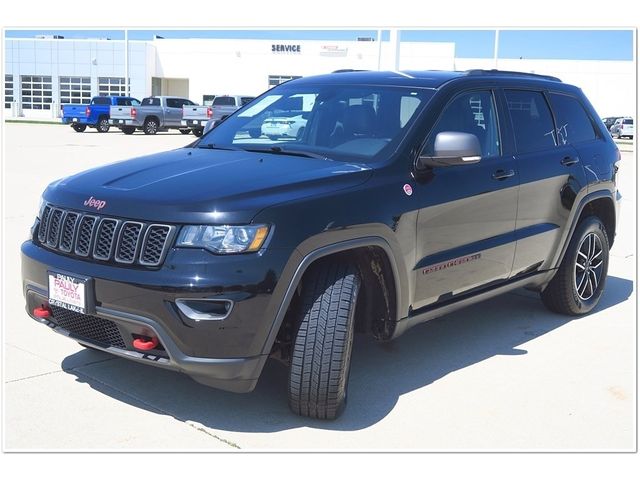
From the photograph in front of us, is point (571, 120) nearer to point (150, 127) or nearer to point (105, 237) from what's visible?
point (105, 237)

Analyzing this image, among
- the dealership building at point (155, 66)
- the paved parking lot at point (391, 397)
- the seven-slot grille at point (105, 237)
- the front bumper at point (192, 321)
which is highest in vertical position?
the dealership building at point (155, 66)

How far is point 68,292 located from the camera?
3912 millimetres

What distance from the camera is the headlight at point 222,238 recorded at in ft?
11.8

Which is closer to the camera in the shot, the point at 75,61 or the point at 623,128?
the point at 623,128

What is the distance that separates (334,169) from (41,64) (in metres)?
60.2

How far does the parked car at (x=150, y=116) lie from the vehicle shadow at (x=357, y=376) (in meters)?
30.6

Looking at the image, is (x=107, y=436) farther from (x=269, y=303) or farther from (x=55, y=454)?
(x=269, y=303)

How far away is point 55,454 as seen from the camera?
3641mm

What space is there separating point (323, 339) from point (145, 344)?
A: 90 cm

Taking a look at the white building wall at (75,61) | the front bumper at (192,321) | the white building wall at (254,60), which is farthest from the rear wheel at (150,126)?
the front bumper at (192,321)

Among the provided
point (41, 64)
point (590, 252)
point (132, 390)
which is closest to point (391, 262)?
point (132, 390)

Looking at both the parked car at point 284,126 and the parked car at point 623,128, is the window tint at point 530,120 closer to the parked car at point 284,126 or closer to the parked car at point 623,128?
the parked car at point 284,126

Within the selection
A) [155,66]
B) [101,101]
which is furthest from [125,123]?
[155,66]

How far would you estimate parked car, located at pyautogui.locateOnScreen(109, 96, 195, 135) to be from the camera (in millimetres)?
34469
